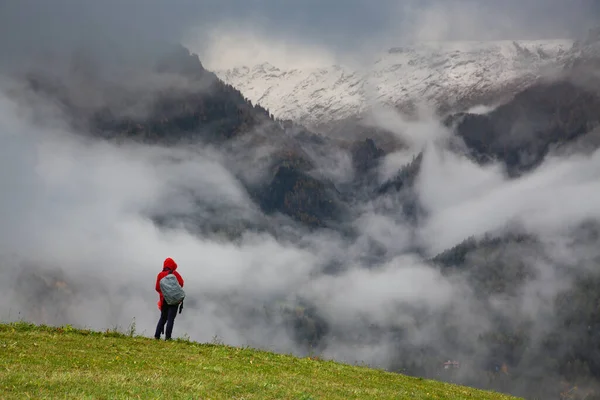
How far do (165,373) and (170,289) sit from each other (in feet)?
31.0

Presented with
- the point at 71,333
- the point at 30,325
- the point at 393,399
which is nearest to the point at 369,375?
the point at 393,399

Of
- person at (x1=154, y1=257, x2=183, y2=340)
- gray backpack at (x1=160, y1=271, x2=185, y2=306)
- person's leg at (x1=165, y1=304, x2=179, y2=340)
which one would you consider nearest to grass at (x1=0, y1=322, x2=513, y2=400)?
person's leg at (x1=165, y1=304, x2=179, y2=340)

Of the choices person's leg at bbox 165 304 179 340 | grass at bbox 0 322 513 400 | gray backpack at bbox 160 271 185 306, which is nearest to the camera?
grass at bbox 0 322 513 400

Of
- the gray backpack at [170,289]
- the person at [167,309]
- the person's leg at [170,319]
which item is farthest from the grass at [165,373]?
the gray backpack at [170,289]

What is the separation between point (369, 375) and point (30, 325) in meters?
16.8

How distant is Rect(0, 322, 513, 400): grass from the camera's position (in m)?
18.2

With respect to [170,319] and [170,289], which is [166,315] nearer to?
[170,319]

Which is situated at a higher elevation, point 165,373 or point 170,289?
point 170,289

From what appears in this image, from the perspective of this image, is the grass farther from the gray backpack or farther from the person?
the gray backpack

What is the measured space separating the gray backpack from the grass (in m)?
2.22

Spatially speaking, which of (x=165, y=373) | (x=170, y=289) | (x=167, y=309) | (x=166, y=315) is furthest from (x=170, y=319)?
(x=165, y=373)

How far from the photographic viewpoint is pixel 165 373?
22.5 metres

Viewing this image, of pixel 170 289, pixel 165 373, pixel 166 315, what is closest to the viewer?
pixel 165 373

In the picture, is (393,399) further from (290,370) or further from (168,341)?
(168,341)
